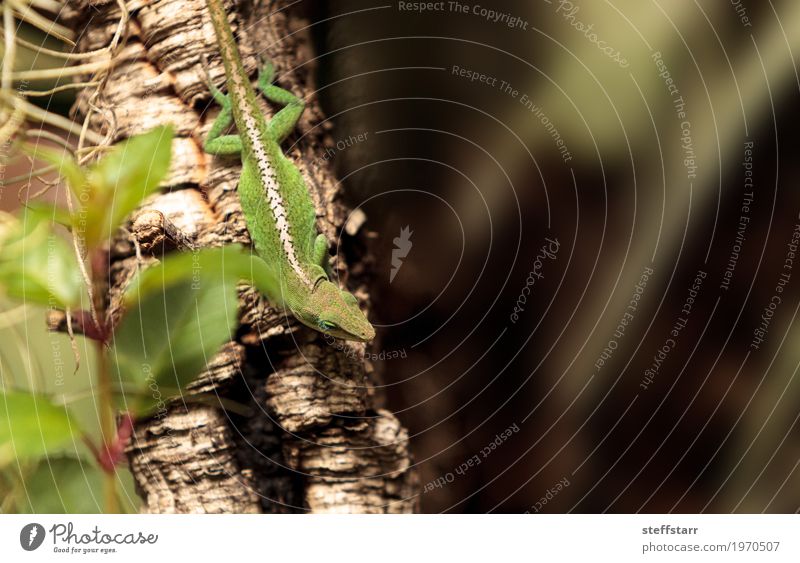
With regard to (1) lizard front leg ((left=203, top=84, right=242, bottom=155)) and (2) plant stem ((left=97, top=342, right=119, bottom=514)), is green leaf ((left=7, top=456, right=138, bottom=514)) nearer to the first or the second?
(2) plant stem ((left=97, top=342, right=119, bottom=514))

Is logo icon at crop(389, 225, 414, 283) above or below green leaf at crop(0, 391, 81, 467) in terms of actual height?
above

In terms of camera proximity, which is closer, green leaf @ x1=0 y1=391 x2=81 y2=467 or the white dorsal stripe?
green leaf @ x1=0 y1=391 x2=81 y2=467

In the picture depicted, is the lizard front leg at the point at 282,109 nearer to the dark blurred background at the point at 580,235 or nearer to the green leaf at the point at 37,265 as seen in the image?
the dark blurred background at the point at 580,235

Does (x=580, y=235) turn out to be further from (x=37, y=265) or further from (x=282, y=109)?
(x=37, y=265)

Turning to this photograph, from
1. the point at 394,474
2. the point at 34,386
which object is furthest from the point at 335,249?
the point at 34,386

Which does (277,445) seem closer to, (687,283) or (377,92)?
(377,92)

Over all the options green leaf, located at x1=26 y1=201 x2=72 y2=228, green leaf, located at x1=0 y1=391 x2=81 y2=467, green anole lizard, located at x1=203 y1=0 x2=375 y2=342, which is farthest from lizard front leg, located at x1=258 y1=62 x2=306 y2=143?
green leaf, located at x1=0 y1=391 x2=81 y2=467
